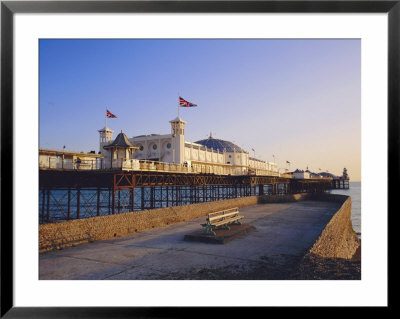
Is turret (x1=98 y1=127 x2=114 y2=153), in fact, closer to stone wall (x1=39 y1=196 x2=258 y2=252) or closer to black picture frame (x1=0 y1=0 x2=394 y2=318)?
stone wall (x1=39 y1=196 x2=258 y2=252)


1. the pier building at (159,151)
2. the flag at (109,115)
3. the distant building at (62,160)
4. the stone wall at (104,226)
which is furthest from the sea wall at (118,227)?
the flag at (109,115)

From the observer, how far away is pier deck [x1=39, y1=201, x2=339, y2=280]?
880 cm

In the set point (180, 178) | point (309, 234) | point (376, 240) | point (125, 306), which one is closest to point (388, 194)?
point (376, 240)

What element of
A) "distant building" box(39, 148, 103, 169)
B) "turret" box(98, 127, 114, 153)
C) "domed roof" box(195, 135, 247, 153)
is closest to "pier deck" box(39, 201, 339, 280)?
"distant building" box(39, 148, 103, 169)

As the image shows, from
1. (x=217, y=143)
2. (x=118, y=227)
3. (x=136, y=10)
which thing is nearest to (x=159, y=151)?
(x=118, y=227)

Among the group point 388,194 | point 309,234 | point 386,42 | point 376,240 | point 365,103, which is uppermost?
point 386,42

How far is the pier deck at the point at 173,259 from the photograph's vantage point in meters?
8.80

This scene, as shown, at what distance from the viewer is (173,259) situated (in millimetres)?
10281

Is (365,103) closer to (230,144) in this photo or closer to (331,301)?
(331,301)

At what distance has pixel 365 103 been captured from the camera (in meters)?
8.48

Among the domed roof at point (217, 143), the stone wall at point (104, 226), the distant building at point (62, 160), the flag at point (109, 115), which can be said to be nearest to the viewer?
the stone wall at point (104, 226)

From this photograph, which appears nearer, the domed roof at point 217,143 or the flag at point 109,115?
the flag at point 109,115

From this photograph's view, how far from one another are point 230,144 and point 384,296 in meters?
78.4

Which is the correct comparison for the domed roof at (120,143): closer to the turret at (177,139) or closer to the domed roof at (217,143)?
the turret at (177,139)
